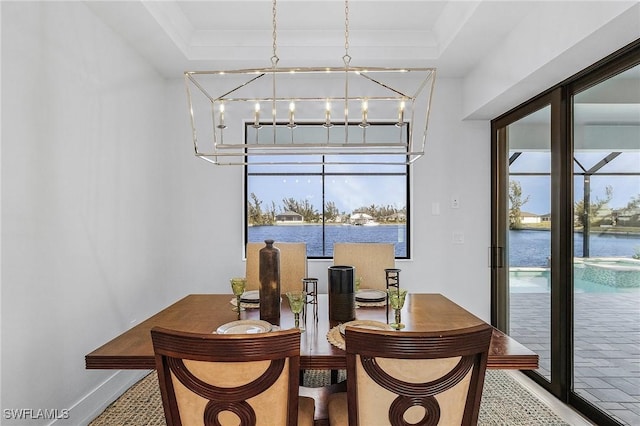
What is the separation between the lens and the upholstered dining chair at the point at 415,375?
1181 mm

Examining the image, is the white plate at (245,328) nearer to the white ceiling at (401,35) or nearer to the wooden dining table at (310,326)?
the wooden dining table at (310,326)

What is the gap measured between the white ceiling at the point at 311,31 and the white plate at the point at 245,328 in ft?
6.88

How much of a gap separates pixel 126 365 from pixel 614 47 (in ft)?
9.23

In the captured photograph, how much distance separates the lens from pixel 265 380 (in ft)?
4.02

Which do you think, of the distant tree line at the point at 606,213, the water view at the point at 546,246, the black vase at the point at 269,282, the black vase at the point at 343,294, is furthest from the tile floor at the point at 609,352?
the black vase at the point at 269,282

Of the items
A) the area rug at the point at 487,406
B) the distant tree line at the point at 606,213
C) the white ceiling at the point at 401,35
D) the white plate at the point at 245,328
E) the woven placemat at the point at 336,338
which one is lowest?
the area rug at the point at 487,406

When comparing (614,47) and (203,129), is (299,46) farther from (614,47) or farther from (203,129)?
(614,47)

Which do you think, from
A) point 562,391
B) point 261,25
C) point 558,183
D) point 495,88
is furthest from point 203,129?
point 562,391

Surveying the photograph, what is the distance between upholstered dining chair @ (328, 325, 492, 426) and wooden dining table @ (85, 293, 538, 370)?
10.3 inches

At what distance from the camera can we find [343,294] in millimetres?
1996

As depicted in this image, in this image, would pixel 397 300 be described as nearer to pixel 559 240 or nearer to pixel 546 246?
pixel 559 240

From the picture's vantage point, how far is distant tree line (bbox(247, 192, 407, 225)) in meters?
4.00

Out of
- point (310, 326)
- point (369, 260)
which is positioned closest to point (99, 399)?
point (310, 326)

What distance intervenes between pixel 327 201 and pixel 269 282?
208 cm
